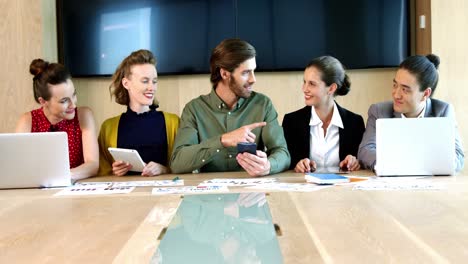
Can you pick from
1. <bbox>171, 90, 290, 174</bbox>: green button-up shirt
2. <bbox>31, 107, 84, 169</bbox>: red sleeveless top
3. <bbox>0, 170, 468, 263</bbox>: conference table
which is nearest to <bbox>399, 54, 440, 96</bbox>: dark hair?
<bbox>171, 90, 290, 174</bbox>: green button-up shirt

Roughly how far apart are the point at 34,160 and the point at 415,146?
4.80 ft

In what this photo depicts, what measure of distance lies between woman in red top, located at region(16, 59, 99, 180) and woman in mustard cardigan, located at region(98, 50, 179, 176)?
0.13 m

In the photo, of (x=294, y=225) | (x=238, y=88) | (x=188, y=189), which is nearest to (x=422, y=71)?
(x=238, y=88)

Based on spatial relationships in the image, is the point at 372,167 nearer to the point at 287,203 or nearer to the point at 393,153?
the point at 393,153

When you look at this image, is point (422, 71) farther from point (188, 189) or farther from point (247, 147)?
point (188, 189)

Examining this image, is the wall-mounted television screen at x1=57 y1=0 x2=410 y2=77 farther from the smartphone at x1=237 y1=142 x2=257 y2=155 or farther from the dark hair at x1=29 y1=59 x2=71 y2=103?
the smartphone at x1=237 y1=142 x2=257 y2=155

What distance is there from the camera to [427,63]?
2.92 meters

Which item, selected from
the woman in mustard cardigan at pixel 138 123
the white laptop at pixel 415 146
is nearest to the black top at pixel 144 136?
the woman in mustard cardigan at pixel 138 123

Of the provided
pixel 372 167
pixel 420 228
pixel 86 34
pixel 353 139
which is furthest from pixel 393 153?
pixel 86 34

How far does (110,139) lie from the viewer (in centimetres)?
307

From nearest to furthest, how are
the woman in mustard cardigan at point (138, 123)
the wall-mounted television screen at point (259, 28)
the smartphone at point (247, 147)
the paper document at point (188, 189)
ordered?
1. the paper document at point (188, 189)
2. the smartphone at point (247, 147)
3. the woman in mustard cardigan at point (138, 123)
4. the wall-mounted television screen at point (259, 28)

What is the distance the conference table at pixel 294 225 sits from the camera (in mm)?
1250

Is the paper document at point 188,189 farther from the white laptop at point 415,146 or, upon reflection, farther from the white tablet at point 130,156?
the white laptop at point 415,146

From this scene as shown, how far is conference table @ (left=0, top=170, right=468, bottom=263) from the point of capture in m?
1.25
